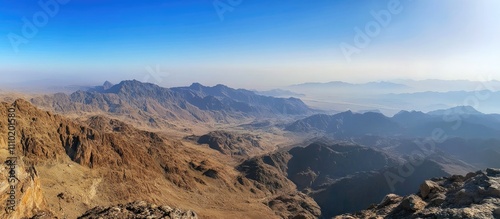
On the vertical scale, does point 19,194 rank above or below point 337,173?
above

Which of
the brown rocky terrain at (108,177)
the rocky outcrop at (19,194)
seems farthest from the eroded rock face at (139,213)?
the brown rocky terrain at (108,177)

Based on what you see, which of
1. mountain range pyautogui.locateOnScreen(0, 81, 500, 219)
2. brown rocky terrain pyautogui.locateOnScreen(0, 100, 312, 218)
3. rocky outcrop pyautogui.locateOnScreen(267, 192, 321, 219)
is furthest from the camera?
rocky outcrop pyautogui.locateOnScreen(267, 192, 321, 219)

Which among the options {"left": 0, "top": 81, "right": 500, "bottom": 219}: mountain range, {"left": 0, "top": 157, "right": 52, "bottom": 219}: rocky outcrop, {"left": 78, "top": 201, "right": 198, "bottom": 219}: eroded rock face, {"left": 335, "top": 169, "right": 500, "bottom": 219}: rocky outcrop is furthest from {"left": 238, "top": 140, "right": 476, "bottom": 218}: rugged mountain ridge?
{"left": 78, "top": 201, "right": 198, "bottom": 219}: eroded rock face

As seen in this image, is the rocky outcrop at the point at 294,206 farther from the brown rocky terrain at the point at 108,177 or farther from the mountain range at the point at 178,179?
the brown rocky terrain at the point at 108,177

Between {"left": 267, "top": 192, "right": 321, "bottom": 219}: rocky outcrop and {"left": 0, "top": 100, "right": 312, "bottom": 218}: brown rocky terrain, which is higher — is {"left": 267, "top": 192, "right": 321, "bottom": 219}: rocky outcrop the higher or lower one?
the lower one

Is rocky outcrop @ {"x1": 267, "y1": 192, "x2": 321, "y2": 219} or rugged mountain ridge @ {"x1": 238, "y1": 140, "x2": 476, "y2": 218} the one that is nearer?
rocky outcrop @ {"x1": 267, "y1": 192, "x2": 321, "y2": 219}

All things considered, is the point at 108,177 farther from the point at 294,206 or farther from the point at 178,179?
the point at 294,206

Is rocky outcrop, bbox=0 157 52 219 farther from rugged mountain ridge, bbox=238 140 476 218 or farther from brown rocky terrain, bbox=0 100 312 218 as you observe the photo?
rugged mountain ridge, bbox=238 140 476 218

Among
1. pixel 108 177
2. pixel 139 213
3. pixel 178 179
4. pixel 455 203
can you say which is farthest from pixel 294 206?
pixel 139 213
